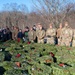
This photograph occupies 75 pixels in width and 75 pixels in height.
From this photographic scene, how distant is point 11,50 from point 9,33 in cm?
630

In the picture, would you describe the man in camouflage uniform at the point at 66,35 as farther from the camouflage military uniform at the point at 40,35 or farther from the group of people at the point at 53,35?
the camouflage military uniform at the point at 40,35

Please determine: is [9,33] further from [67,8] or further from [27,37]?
[67,8]

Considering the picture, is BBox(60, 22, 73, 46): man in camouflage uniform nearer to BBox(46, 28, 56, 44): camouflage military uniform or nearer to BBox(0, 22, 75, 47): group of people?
BBox(0, 22, 75, 47): group of people

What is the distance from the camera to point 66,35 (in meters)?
18.7

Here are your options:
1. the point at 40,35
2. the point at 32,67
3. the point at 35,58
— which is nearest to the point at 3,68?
the point at 32,67

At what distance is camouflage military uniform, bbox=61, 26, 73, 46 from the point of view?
18438 millimetres

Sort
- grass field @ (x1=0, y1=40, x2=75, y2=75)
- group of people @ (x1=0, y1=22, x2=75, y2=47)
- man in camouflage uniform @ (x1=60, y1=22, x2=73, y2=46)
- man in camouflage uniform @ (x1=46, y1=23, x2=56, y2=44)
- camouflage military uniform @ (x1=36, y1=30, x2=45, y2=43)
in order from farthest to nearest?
camouflage military uniform @ (x1=36, y1=30, x2=45, y2=43) < man in camouflage uniform @ (x1=46, y1=23, x2=56, y2=44) < group of people @ (x1=0, y1=22, x2=75, y2=47) < man in camouflage uniform @ (x1=60, y1=22, x2=73, y2=46) < grass field @ (x1=0, y1=40, x2=75, y2=75)

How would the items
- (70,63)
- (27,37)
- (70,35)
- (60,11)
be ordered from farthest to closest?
(60,11), (27,37), (70,35), (70,63)

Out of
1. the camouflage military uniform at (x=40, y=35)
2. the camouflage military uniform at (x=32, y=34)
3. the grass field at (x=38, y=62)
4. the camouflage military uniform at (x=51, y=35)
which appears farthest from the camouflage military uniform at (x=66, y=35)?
the grass field at (x=38, y=62)

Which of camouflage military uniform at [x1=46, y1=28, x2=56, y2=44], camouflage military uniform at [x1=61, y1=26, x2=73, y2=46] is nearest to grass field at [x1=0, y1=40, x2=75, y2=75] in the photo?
camouflage military uniform at [x1=61, y1=26, x2=73, y2=46]

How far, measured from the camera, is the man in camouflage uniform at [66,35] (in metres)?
18.4

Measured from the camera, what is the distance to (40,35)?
19156mm

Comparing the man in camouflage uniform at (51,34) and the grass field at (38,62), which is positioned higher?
the man in camouflage uniform at (51,34)

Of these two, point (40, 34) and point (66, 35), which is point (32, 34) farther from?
point (66, 35)
